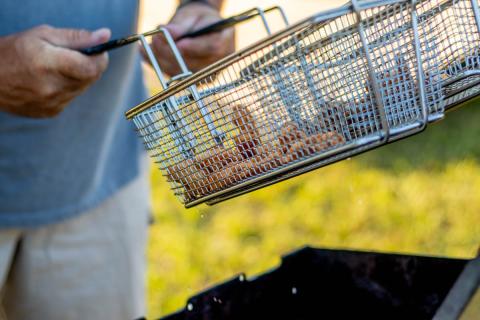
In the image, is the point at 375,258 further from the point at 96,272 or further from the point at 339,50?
the point at 96,272

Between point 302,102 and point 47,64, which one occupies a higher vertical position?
point 47,64

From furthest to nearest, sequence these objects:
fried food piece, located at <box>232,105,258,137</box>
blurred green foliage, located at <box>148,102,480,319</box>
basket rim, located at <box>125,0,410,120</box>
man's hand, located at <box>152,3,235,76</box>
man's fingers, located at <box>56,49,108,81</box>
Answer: blurred green foliage, located at <box>148,102,480,319</box> → man's hand, located at <box>152,3,235,76</box> → man's fingers, located at <box>56,49,108,81</box> → fried food piece, located at <box>232,105,258,137</box> → basket rim, located at <box>125,0,410,120</box>

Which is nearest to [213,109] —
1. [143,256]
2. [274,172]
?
[274,172]

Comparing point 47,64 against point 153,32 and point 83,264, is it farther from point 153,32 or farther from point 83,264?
point 83,264

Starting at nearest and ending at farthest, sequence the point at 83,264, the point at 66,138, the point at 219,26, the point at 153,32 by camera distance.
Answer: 1. the point at 153,32
2. the point at 219,26
3. the point at 66,138
4. the point at 83,264

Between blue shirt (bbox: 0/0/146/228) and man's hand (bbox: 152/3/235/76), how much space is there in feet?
0.53

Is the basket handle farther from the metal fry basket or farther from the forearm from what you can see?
the forearm

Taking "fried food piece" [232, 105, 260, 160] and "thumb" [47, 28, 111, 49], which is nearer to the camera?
"fried food piece" [232, 105, 260, 160]

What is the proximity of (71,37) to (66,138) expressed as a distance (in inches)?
18.4

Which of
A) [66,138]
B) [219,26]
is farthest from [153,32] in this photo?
[66,138]

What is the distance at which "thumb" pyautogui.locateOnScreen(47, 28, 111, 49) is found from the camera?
115cm

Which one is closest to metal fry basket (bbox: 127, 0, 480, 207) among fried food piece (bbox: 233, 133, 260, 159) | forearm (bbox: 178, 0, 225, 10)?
fried food piece (bbox: 233, 133, 260, 159)

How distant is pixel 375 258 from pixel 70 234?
74 cm

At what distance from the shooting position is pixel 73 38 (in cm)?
116
